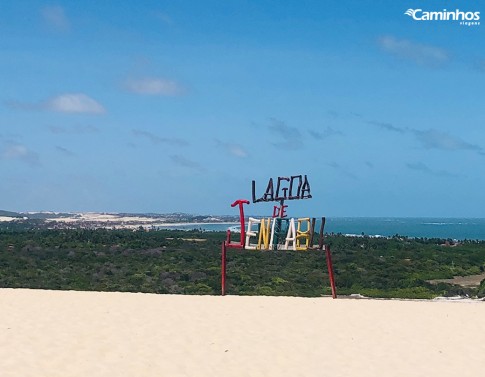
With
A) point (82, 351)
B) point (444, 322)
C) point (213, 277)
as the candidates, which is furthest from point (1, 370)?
point (213, 277)

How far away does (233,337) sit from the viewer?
664 inches

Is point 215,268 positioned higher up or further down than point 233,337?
further down

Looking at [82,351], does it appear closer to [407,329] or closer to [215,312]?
[215,312]

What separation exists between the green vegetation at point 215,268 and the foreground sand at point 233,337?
46.7ft

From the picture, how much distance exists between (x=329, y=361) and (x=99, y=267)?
118 ft

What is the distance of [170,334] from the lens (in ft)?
56.4

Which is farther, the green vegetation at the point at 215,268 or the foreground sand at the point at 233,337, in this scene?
the green vegetation at the point at 215,268

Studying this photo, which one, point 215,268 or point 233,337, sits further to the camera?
point 215,268

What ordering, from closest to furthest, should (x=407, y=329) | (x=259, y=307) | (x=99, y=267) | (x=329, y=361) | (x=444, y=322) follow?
(x=329, y=361) < (x=407, y=329) < (x=444, y=322) < (x=259, y=307) < (x=99, y=267)

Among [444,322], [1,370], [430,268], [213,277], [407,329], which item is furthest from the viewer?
[430,268]

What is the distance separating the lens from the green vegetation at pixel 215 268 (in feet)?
131

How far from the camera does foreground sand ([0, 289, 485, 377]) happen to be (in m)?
13.9

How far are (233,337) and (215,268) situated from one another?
31346 mm

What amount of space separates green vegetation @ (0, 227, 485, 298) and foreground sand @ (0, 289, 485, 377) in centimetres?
1424
